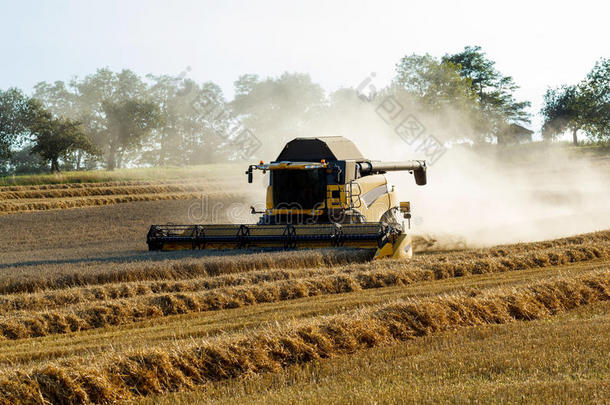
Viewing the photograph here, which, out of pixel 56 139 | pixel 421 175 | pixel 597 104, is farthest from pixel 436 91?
pixel 421 175

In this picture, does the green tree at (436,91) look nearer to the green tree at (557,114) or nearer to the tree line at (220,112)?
the tree line at (220,112)

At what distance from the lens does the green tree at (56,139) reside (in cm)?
4422

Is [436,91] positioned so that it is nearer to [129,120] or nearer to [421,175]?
[129,120]

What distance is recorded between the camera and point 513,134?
240ft

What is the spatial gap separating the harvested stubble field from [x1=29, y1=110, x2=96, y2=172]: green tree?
98.1 ft

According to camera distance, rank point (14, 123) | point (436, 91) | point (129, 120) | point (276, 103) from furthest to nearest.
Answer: point (276, 103) < point (129, 120) < point (436, 91) < point (14, 123)

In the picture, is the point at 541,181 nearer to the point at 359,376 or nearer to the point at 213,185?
the point at 213,185

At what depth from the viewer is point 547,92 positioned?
245 feet

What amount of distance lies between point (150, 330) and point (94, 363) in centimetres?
256

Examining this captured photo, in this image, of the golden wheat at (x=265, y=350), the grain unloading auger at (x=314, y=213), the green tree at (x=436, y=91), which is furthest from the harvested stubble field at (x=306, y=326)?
the green tree at (x=436, y=91)

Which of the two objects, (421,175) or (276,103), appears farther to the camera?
(276,103)

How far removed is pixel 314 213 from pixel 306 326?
8.64 meters

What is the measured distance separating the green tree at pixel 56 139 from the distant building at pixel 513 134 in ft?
139

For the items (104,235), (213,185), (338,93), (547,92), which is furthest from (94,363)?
(547,92)
